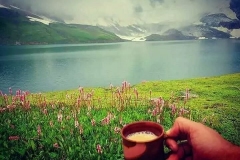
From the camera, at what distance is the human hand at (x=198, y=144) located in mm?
2438

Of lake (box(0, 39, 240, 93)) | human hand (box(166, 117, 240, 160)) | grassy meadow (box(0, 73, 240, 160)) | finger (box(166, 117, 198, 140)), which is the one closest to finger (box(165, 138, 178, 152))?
human hand (box(166, 117, 240, 160))

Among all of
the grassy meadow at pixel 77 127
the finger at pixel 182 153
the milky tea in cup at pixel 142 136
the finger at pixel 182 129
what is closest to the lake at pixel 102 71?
the grassy meadow at pixel 77 127

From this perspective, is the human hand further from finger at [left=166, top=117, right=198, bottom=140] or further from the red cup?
the red cup

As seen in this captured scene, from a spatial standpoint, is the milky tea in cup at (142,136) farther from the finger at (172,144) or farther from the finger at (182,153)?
the finger at (182,153)

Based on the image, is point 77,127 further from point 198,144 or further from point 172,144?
point 198,144

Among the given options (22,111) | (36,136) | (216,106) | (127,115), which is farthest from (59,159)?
(216,106)

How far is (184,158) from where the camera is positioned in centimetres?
300

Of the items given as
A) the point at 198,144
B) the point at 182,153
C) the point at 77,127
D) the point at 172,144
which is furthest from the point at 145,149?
the point at 77,127

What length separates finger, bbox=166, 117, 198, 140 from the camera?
9.95 feet

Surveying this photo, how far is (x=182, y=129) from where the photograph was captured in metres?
3.12

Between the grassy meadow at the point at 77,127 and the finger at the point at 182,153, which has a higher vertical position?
the finger at the point at 182,153

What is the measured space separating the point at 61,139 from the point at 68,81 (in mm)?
46361

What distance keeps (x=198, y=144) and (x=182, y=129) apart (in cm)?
35

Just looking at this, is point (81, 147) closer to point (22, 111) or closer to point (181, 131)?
point (181, 131)
